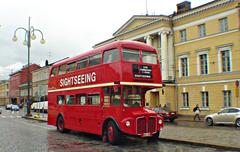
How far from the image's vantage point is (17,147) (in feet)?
49.1

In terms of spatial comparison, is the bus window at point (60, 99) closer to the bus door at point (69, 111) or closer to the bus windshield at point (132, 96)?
the bus door at point (69, 111)

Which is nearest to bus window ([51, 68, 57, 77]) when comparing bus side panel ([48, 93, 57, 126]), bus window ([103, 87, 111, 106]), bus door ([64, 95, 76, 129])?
bus side panel ([48, 93, 57, 126])

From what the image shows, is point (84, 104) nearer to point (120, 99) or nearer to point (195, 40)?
point (120, 99)

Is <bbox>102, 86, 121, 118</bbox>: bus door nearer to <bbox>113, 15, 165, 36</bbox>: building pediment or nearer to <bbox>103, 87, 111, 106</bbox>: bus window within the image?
<bbox>103, 87, 111, 106</bbox>: bus window

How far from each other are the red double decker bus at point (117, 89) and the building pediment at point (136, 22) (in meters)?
30.1

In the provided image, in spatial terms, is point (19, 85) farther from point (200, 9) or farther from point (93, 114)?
point (93, 114)

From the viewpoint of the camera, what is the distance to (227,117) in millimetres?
28078

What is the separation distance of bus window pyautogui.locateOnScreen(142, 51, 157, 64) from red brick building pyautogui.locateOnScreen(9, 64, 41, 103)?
3988 inches

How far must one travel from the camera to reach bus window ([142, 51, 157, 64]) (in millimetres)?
16873

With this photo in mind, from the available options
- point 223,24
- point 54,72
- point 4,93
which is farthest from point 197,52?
point 4,93

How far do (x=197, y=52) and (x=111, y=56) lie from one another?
27.6 m

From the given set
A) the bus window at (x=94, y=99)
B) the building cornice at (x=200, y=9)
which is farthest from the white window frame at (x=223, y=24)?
the bus window at (x=94, y=99)

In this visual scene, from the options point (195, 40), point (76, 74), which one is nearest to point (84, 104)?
point (76, 74)

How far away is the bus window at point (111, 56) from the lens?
1641cm
